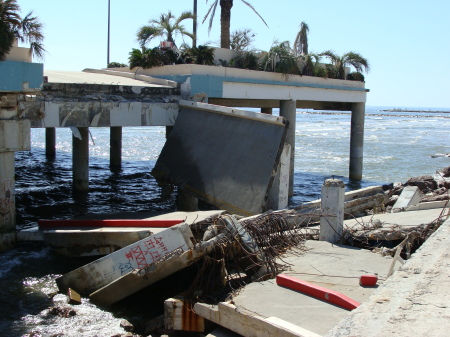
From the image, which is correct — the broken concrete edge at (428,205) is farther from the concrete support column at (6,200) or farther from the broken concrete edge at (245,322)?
the concrete support column at (6,200)

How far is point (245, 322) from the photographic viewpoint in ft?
22.5

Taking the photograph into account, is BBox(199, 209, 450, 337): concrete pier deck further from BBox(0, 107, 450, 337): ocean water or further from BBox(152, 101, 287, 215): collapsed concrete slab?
BBox(152, 101, 287, 215): collapsed concrete slab

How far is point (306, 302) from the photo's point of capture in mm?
7281

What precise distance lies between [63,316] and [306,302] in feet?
13.8

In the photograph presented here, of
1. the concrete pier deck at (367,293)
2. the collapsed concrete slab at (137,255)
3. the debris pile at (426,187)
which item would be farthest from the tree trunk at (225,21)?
the collapsed concrete slab at (137,255)

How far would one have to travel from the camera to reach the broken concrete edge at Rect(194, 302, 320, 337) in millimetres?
6258

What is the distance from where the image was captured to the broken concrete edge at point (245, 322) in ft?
20.5

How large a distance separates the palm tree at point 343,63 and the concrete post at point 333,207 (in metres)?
15.0

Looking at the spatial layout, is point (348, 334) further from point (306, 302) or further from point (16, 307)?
point (16, 307)

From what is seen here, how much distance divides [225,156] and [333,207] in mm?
4701

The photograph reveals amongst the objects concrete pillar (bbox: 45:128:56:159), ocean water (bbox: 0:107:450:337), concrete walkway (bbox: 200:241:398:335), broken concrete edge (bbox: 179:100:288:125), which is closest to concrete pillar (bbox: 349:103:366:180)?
ocean water (bbox: 0:107:450:337)

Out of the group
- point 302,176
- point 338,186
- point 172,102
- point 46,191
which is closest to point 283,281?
point 338,186

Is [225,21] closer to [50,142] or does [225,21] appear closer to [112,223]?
[112,223]

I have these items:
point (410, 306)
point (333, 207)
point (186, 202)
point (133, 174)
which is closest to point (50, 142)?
point (133, 174)
